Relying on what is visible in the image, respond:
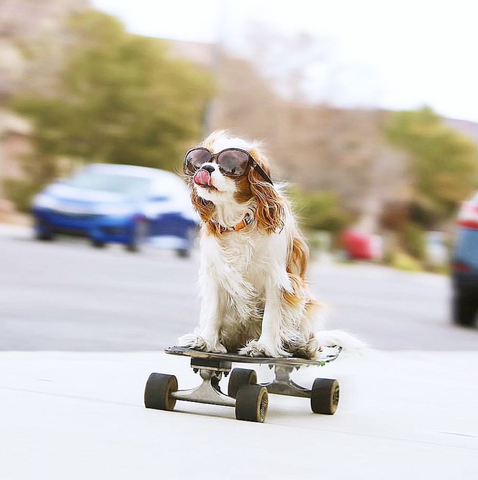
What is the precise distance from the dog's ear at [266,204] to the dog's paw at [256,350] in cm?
58

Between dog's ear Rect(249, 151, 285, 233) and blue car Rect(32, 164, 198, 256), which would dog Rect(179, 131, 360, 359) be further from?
blue car Rect(32, 164, 198, 256)

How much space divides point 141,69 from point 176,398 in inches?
1226

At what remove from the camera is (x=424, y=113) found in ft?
194

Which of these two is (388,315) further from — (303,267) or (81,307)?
(303,267)

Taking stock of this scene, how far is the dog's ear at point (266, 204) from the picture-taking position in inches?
242

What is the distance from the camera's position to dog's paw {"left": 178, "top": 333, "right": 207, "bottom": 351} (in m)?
6.27

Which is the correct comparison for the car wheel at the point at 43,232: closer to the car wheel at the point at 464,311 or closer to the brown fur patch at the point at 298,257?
the car wheel at the point at 464,311

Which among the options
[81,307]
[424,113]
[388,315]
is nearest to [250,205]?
[81,307]

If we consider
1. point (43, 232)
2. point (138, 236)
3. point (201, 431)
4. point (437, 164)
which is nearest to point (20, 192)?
point (43, 232)

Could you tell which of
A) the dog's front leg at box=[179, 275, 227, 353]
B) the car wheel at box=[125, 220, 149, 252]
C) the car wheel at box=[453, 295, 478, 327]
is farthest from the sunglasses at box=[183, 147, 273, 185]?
the car wheel at box=[125, 220, 149, 252]

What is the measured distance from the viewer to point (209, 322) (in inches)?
250

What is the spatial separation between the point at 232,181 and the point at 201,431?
1.24m

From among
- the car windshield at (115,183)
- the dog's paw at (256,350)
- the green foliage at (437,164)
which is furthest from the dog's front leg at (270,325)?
the green foliage at (437,164)

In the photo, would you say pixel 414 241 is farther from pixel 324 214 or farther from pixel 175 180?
pixel 175 180
